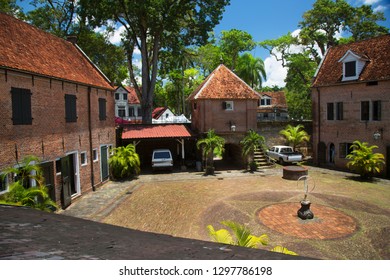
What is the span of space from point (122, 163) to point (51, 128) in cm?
732

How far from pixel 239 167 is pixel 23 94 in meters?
18.0

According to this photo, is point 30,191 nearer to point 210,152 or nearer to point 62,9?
point 210,152

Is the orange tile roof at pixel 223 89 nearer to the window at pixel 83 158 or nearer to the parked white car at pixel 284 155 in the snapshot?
the parked white car at pixel 284 155

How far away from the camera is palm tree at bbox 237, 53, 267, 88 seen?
172ft

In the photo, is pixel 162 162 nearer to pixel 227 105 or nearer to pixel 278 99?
pixel 227 105

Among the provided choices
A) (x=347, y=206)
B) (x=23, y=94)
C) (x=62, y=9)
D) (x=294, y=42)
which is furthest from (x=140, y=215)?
(x=294, y=42)

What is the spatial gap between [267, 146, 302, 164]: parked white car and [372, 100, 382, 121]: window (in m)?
6.36

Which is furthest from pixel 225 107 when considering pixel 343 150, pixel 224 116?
pixel 343 150

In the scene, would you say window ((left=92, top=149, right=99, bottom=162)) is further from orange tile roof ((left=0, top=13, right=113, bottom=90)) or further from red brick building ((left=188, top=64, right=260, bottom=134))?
red brick building ((left=188, top=64, right=260, bottom=134))

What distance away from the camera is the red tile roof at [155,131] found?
76.4 ft

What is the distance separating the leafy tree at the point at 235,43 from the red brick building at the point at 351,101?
73.7ft

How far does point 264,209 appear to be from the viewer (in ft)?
43.3

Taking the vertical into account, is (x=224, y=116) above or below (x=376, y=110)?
below

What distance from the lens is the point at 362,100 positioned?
21688 millimetres
